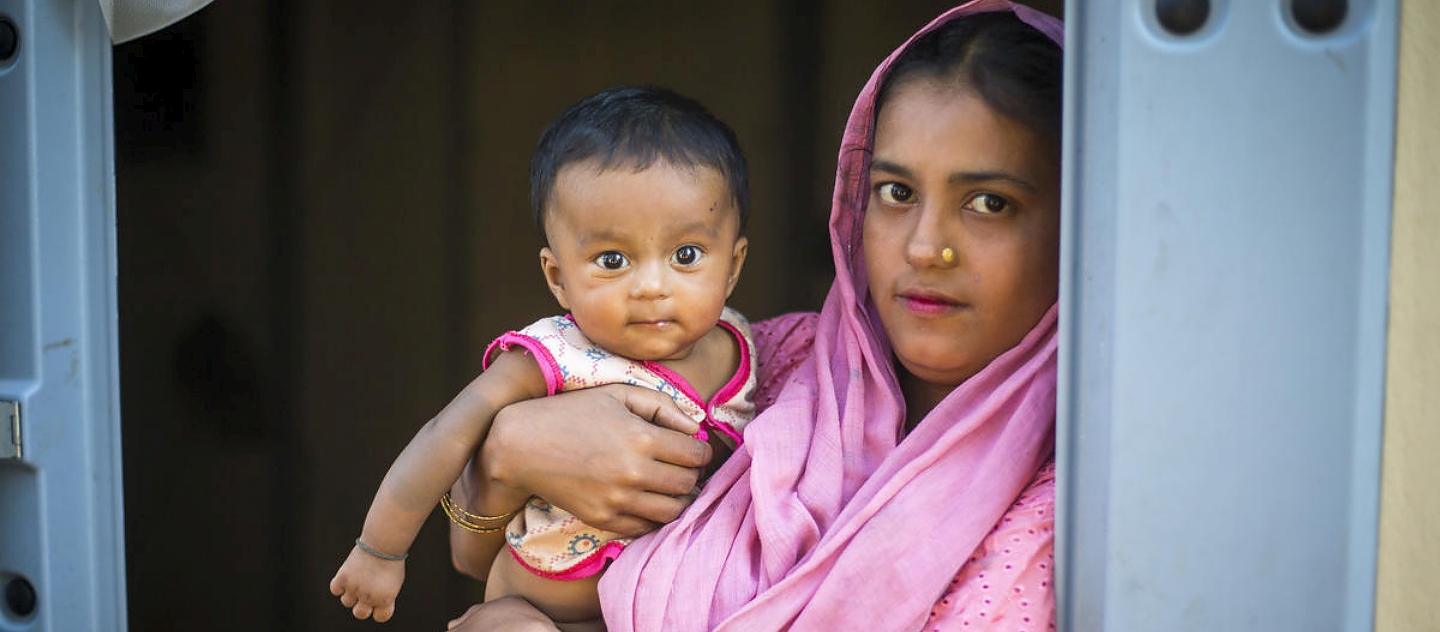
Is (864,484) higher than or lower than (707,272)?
lower

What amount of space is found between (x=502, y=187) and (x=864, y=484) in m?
1.99

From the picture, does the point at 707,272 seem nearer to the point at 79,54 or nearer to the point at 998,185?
the point at 998,185

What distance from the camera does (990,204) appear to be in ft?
5.04

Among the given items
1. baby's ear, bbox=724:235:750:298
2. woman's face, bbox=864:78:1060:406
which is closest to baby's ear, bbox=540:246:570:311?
baby's ear, bbox=724:235:750:298

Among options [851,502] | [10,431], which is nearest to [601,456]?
[851,502]

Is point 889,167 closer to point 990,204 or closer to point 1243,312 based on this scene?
point 990,204

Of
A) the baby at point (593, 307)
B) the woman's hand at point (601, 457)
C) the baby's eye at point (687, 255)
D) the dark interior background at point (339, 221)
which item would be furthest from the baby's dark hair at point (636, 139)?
the dark interior background at point (339, 221)

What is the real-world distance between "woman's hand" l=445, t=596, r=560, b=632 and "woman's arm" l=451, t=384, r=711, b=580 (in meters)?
0.14

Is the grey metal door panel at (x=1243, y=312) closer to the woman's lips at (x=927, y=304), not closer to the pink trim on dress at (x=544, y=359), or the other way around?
the woman's lips at (x=927, y=304)

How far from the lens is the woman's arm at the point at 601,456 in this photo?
1.64 m

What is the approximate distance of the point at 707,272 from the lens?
1692mm

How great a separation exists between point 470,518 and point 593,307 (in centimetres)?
41

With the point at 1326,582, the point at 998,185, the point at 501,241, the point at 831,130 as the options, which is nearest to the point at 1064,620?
the point at 1326,582

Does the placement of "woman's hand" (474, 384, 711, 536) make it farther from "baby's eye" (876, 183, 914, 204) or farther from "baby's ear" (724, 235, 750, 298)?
"baby's eye" (876, 183, 914, 204)
